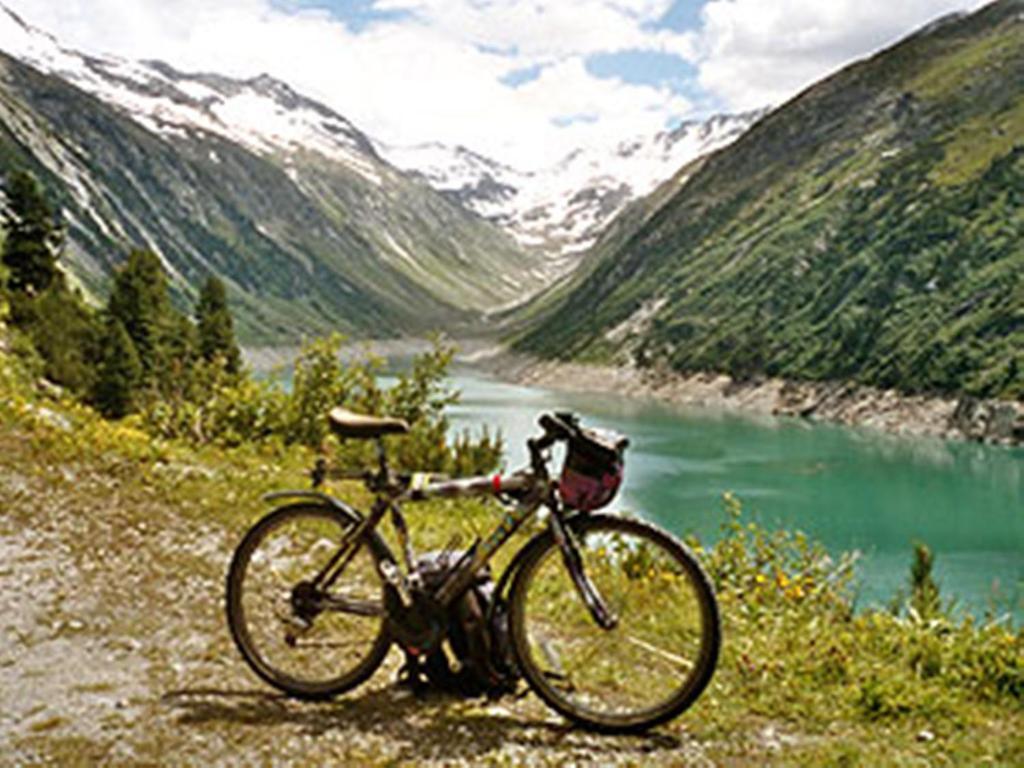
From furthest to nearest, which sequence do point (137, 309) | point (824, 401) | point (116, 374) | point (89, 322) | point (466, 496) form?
point (824, 401)
point (137, 309)
point (89, 322)
point (116, 374)
point (466, 496)

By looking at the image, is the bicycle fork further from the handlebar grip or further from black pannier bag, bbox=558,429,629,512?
the handlebar grip

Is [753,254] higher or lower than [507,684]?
higher

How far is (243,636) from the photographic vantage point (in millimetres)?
7438

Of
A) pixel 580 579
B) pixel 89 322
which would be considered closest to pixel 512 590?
pixel 580 579

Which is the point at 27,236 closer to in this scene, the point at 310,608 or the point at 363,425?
the point at 310,608

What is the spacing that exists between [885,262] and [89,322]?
118755 mm

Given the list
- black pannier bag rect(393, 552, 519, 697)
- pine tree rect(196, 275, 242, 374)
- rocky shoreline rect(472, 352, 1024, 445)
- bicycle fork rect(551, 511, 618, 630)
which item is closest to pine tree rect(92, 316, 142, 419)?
pine tree rect(196, 275, 242, 374)

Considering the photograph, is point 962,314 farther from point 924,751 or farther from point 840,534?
point 924,751

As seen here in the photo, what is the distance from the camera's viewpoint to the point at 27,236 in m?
60.8

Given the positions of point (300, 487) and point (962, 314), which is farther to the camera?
point (962, 314)

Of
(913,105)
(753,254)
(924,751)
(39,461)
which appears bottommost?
(924,751)

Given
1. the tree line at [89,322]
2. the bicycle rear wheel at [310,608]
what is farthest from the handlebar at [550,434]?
the tree line at [89,322]

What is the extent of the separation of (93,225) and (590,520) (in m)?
208

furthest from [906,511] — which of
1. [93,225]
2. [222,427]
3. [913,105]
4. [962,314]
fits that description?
[93,225]
